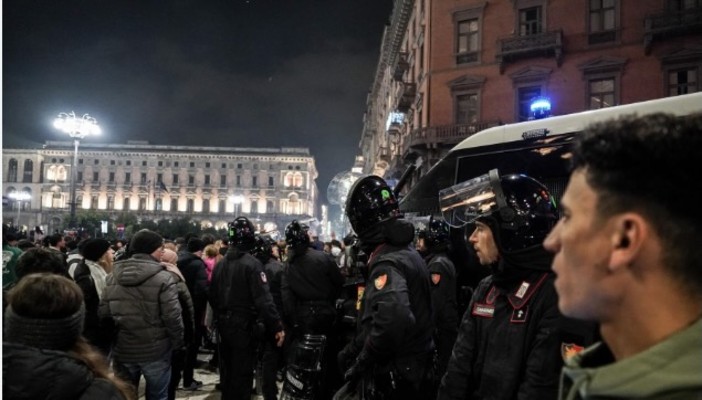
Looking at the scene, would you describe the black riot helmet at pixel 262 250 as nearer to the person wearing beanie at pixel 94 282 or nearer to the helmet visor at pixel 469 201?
the person wearing beanie at pixel 94 282

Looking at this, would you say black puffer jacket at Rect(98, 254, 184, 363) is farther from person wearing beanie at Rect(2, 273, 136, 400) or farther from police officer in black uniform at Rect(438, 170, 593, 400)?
police officer in black uniform at Rect(438, 170, 593, 400)

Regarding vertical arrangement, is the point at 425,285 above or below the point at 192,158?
below

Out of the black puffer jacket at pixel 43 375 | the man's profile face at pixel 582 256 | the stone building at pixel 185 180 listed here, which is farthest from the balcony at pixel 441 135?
the stone building at pixel 185 180

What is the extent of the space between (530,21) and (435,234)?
62.5 ft

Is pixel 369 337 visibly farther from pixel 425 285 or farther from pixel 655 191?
pixel 655 191

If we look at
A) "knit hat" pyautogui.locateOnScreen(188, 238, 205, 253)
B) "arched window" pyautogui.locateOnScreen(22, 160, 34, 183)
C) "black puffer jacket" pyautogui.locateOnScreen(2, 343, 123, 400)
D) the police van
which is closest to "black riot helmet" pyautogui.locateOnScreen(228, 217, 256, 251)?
"knit hat" pyautogui.locateOnScreen(188, 238, 205, 253)

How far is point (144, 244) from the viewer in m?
4.74

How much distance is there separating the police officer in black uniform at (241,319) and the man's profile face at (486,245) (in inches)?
138

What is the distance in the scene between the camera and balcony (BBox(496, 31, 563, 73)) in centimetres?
2062

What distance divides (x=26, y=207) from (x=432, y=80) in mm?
93580

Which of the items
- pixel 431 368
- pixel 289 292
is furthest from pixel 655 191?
pixel 289 292

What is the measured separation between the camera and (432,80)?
2455cm

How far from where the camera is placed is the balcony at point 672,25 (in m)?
18.0

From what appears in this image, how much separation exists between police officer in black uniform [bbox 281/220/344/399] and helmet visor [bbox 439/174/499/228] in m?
1.99
